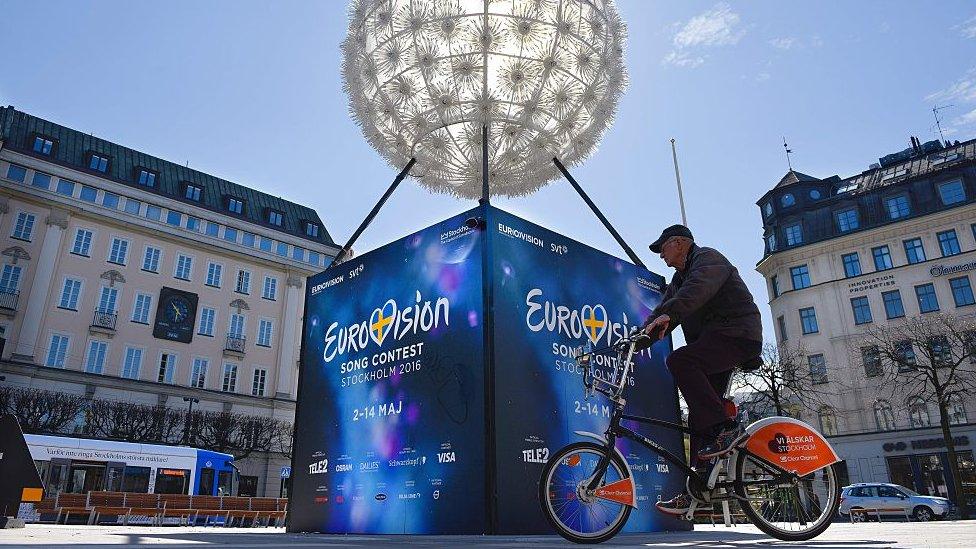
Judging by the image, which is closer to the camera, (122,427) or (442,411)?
(442,411)

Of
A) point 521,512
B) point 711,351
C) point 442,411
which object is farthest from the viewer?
point 442,411

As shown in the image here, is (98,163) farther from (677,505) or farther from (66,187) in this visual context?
(677,505)

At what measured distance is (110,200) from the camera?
4338 cm

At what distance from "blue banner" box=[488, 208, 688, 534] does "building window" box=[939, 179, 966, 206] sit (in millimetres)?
41057

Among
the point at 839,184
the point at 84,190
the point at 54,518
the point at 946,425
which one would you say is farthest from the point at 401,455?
the point at 839,184

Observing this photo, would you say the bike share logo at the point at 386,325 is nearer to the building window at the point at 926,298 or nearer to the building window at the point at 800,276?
the building window at the point at 926,298

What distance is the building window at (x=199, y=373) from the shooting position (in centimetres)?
4359

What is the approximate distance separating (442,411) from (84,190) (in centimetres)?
4539

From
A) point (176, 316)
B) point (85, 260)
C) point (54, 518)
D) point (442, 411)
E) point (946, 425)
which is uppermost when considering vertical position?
point (85, 260)

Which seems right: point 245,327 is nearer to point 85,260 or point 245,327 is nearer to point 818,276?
point 85,260

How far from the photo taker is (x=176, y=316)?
44031mm

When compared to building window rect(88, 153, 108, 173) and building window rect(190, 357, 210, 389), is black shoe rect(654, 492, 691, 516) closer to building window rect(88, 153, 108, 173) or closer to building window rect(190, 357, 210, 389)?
building window rect(190, 357, 210, 389)

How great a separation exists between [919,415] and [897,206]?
1378 cm

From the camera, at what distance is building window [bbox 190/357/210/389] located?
43.6 meters
